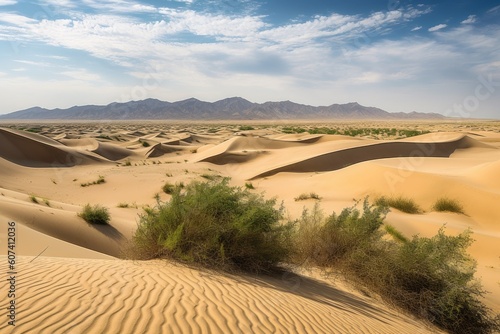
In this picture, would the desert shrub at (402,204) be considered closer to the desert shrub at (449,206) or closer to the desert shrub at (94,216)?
the desert shrub at (449,206)

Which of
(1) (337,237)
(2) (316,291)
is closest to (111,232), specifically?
(1) (337,237)

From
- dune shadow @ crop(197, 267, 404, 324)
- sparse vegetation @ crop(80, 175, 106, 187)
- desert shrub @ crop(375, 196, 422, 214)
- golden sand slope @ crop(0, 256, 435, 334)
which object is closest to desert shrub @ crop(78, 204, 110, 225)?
golden sand slope @ crop(0, 256, 435, 334)

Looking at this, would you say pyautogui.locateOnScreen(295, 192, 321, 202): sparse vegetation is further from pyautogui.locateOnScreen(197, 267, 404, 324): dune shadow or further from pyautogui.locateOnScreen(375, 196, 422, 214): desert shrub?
pyautogui.locateOnScreen(197, 267, 404, 324): dune shadow

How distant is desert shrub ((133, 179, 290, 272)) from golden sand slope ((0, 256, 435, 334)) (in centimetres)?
39

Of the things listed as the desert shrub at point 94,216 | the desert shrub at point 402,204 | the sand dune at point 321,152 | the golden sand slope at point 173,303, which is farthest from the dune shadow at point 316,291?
the sand dune at point 321,152

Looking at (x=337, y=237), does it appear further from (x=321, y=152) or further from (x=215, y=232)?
(x=321, y=152)

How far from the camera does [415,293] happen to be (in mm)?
6668

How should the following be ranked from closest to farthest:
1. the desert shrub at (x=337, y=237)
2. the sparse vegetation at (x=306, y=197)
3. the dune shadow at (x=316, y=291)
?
the dune shadow at (x=316, y=291) → the desert shrub at (x=337, y=237) → the sparse vegetation at (x=306, y=197)

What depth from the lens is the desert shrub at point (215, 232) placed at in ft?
20.8

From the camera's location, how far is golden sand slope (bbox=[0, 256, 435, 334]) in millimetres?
3781

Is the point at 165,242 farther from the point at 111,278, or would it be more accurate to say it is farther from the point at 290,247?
the point at 290,247

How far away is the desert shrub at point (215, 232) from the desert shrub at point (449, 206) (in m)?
9.23

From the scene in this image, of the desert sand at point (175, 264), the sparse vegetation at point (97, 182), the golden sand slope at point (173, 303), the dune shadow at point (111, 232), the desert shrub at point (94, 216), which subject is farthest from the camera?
the sparse vegetation at point (97, 182)

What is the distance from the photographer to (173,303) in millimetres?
4422
